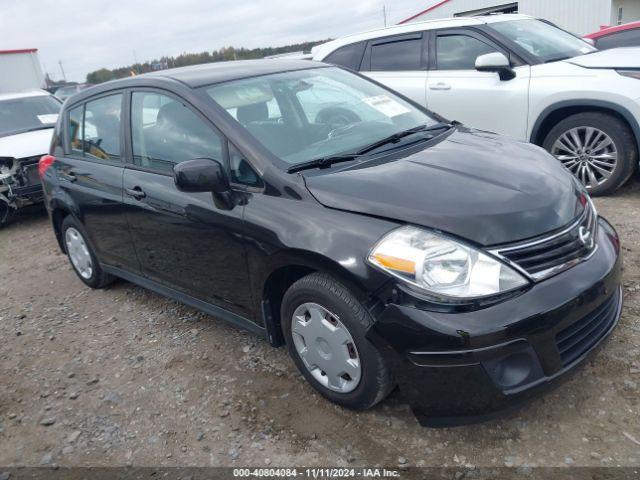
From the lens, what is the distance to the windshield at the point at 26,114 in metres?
8.12

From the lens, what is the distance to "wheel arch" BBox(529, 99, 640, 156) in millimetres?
4711

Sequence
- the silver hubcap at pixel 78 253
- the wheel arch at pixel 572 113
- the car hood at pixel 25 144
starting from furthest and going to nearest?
the car hood at pixel 25 144 < the wheel arch at pixel 572 113 < the silver hubcap at pixel 78 253

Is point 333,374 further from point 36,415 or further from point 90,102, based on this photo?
point 90,102

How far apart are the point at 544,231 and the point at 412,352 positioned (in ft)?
2.52

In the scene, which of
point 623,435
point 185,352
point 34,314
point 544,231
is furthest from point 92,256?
point 623,435

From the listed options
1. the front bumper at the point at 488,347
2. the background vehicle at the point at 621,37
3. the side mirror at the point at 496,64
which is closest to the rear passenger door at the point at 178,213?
the front bumper at the point at 488,347

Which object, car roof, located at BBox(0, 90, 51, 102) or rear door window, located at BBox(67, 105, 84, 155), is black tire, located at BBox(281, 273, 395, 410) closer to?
rear door window, located at BBox(67, 105, 84, 155)

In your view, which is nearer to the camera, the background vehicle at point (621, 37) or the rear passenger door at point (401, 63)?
the rear passenger door at point (401, 63)

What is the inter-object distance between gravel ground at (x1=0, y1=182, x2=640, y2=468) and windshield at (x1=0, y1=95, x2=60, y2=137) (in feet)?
16.3

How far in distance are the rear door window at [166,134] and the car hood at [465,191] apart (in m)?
0.74

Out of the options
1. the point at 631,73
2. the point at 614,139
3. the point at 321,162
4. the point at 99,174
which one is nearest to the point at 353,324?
the point at 321,162

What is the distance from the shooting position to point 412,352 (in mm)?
2189

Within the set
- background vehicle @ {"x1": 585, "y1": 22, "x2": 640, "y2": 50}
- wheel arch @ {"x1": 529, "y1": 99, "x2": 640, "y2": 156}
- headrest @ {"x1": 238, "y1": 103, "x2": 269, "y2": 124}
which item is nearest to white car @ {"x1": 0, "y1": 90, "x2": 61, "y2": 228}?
headrest @ {"x1": 238, "y1": 103, "x2": 269, "y2": 124}

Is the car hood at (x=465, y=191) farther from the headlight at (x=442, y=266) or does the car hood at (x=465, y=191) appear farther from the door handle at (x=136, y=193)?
the door handle at (x=136, y=193)
